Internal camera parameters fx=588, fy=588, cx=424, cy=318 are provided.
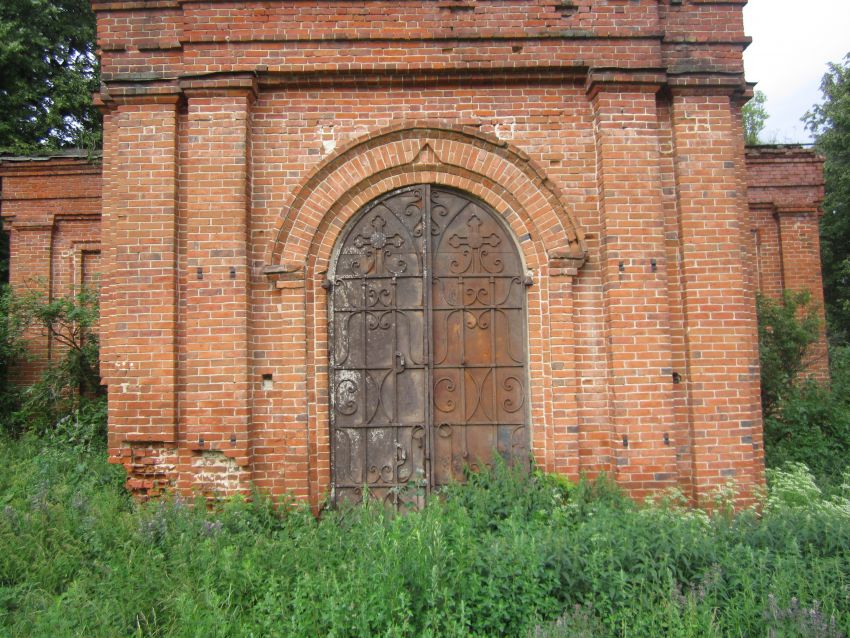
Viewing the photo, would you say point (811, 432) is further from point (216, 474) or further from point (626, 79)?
point (216, 474)

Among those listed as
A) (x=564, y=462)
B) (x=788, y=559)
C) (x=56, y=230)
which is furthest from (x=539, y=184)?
(x=56, y=230)

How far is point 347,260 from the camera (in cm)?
609

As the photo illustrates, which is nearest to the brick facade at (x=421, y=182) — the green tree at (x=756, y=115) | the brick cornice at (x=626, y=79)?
the brick cornice at (x=626, y=79)

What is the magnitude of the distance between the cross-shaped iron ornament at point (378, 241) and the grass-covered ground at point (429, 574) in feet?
8.16

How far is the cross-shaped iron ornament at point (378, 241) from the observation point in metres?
6.10

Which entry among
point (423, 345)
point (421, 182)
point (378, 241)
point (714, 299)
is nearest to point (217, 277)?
point (378, 241)

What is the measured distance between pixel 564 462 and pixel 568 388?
72cm

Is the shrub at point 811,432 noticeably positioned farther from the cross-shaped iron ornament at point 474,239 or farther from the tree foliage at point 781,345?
the cross-shaped iron ornament at point 474,239

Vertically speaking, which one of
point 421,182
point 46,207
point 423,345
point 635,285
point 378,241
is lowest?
point 423,345


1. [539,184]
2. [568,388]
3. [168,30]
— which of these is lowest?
[568,388]

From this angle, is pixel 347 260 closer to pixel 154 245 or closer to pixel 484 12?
pixel 154 245

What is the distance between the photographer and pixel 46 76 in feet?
45.4

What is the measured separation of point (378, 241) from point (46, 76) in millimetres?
12459

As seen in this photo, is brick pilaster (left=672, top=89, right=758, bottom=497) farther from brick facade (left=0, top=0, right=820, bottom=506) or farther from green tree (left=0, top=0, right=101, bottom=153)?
green tree (left=0, top=0, right=101, bottom=153)
